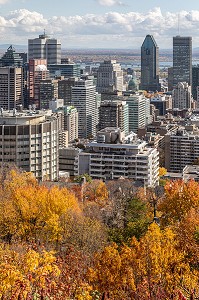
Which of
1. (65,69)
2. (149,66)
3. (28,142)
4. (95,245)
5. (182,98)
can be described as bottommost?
(95,245)

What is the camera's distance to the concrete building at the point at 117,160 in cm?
3619

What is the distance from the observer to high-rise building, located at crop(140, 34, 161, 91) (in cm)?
13388

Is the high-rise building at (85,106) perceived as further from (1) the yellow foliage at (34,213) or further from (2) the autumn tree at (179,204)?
(1) the yellow foliage at (34,213)

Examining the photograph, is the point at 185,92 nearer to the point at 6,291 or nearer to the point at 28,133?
the point at 28,133

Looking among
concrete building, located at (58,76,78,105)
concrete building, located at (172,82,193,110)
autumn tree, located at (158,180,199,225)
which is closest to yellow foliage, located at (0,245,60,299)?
autumn tree, located at (158,180,199,225)

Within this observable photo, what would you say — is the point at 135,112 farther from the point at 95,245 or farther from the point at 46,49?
the point at 95,245

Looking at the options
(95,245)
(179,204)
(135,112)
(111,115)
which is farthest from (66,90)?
(95,245)

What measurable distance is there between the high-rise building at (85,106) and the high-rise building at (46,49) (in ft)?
125

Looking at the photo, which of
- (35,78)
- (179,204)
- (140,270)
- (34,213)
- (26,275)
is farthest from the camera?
(35,78)

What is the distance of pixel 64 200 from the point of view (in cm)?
2053

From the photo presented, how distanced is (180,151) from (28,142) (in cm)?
2338

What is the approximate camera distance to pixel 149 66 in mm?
138500

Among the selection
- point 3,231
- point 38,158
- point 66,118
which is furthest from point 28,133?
point 66,118

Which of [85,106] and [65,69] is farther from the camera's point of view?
[65,69]
